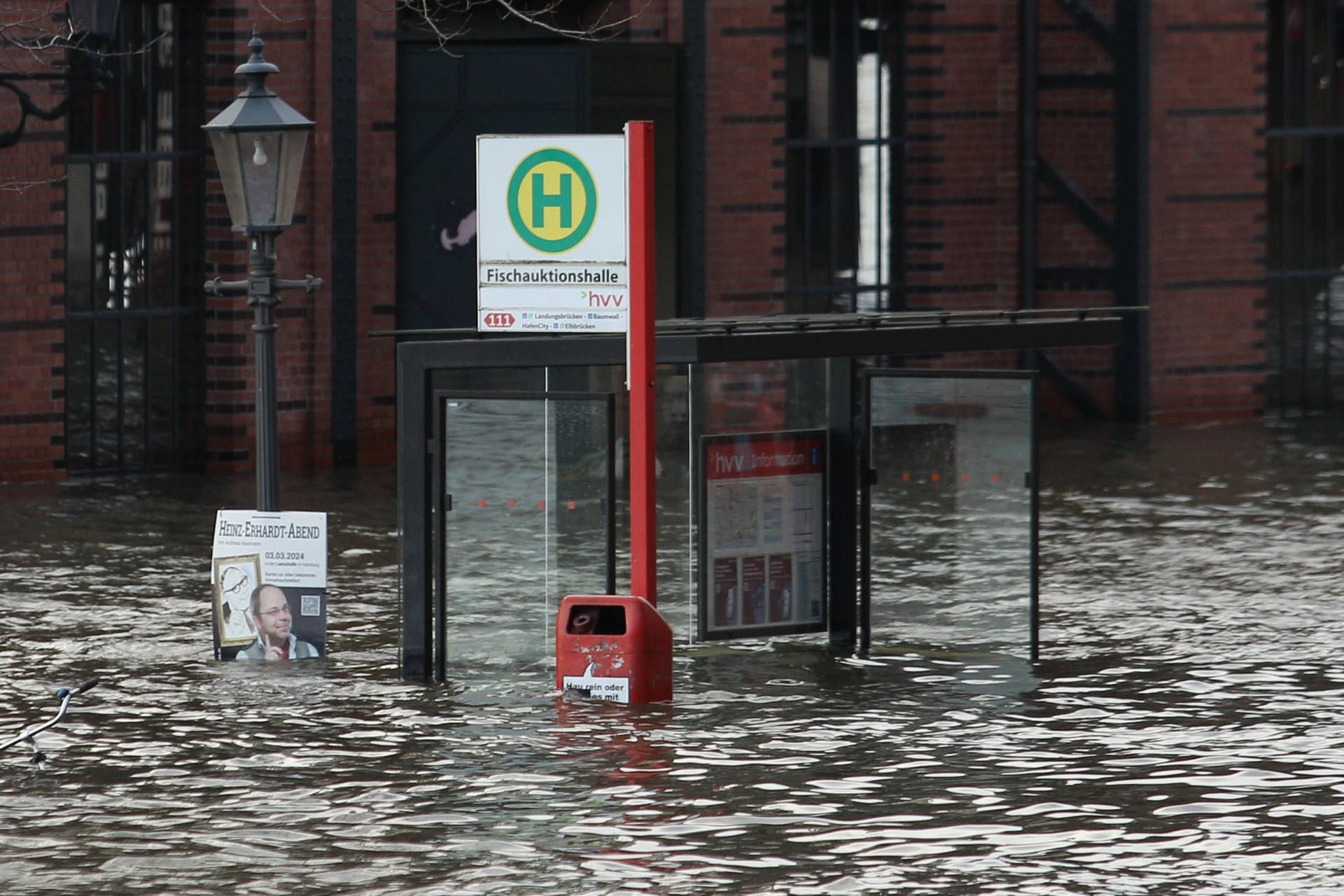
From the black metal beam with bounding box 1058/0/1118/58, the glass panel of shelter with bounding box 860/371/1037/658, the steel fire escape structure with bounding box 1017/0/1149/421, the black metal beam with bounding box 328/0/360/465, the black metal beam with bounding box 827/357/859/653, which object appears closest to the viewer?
the glass panel of shelter with bounding box 860/371/1037/658

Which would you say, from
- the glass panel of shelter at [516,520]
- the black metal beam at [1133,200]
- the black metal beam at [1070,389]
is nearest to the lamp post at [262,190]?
the glass panel of shelter at [516,520]

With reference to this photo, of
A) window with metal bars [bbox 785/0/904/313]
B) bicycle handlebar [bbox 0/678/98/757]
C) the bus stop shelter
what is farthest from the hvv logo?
window with metal bars [bbox 785/0/904/313]

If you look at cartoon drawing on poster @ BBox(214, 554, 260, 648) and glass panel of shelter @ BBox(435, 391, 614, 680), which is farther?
cartoon drawing on poster @ BBox(214, 554, 260, 648)

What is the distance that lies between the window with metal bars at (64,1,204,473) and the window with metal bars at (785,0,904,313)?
5.35 m

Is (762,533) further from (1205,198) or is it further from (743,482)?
Answer: (1205,198)

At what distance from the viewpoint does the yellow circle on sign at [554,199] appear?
10.7m

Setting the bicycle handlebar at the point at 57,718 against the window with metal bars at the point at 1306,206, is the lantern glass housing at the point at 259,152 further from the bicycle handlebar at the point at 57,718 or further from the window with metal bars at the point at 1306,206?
the window with metal bars at the point at 1306,206

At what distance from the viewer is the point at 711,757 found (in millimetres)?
9375

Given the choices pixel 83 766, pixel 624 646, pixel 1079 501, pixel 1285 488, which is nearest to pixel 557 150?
pixel 624 646

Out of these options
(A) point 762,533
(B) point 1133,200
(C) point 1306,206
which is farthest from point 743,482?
(C) point 1306,206

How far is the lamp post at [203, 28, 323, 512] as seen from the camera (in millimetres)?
11578

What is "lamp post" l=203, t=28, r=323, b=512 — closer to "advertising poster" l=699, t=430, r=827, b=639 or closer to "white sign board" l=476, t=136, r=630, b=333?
"white sign board" l=476, t=136, r=630, b=333

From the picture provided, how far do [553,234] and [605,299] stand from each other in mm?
367

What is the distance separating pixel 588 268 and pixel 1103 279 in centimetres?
1277
